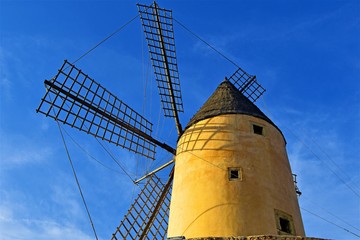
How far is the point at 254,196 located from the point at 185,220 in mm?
1328

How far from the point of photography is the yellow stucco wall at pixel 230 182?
21.1 feet

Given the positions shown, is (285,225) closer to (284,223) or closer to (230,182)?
(284,223)

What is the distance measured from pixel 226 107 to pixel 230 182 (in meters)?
2.09

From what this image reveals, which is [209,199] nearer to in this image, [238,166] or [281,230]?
[238,166]

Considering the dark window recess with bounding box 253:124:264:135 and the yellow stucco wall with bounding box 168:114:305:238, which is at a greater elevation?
the dark window recess with bounding box 253:124:264:135

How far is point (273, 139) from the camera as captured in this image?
7.98 m

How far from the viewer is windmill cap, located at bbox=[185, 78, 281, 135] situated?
830 centimetres

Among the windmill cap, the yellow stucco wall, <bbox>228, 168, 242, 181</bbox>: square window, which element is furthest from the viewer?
the windmill cap

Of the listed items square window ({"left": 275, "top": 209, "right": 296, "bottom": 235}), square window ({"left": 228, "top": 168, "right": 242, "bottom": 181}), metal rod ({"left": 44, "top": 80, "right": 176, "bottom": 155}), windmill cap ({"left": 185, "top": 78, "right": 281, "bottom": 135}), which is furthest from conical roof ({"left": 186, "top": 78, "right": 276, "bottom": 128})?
square window ({"left": 275, "top": 209, "right": 296, "bottom": 235})

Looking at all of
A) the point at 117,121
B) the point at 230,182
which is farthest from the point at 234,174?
the point at 117,121

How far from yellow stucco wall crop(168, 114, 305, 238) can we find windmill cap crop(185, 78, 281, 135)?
17cm

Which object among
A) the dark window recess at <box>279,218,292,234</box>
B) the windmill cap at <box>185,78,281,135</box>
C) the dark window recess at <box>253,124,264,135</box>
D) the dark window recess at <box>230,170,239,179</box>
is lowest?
the dark window recess at <box>279,218,292,234</box>

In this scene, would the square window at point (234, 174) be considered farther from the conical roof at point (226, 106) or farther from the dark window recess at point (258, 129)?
the conical roof at point (226, 106)

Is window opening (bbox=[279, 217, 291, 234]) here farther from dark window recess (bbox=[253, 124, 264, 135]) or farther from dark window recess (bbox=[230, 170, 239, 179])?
dark window recess (bbox=[253, 124, 264, 135])
